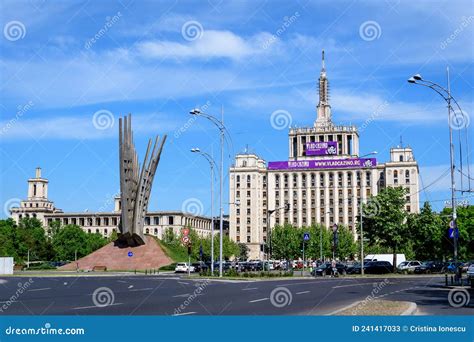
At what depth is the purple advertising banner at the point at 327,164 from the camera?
6373 inches

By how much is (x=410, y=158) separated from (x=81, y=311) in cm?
15138

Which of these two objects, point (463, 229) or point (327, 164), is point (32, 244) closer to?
point (463, 229)

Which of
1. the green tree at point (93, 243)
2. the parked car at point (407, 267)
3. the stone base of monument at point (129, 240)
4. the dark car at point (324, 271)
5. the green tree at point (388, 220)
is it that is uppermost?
the green tree at point (388, 220)

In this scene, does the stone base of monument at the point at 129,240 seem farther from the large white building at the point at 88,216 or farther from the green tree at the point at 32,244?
the large white building at the point at 88,216

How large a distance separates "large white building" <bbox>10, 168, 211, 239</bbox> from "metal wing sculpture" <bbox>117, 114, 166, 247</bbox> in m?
103

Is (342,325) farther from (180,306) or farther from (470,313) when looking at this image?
(180,306)

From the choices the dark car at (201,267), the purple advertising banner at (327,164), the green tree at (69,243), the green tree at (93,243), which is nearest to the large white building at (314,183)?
the purple advertising banner at (327,164)

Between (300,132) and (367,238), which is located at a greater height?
(300,132)

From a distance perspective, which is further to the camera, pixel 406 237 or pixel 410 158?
pixel 410 158

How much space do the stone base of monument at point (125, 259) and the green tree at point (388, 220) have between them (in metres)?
26.1

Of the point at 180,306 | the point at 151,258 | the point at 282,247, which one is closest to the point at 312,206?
the point at 282,247

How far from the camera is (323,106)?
178 meters

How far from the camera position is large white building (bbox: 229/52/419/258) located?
161500 mm

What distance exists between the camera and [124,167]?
249ft
